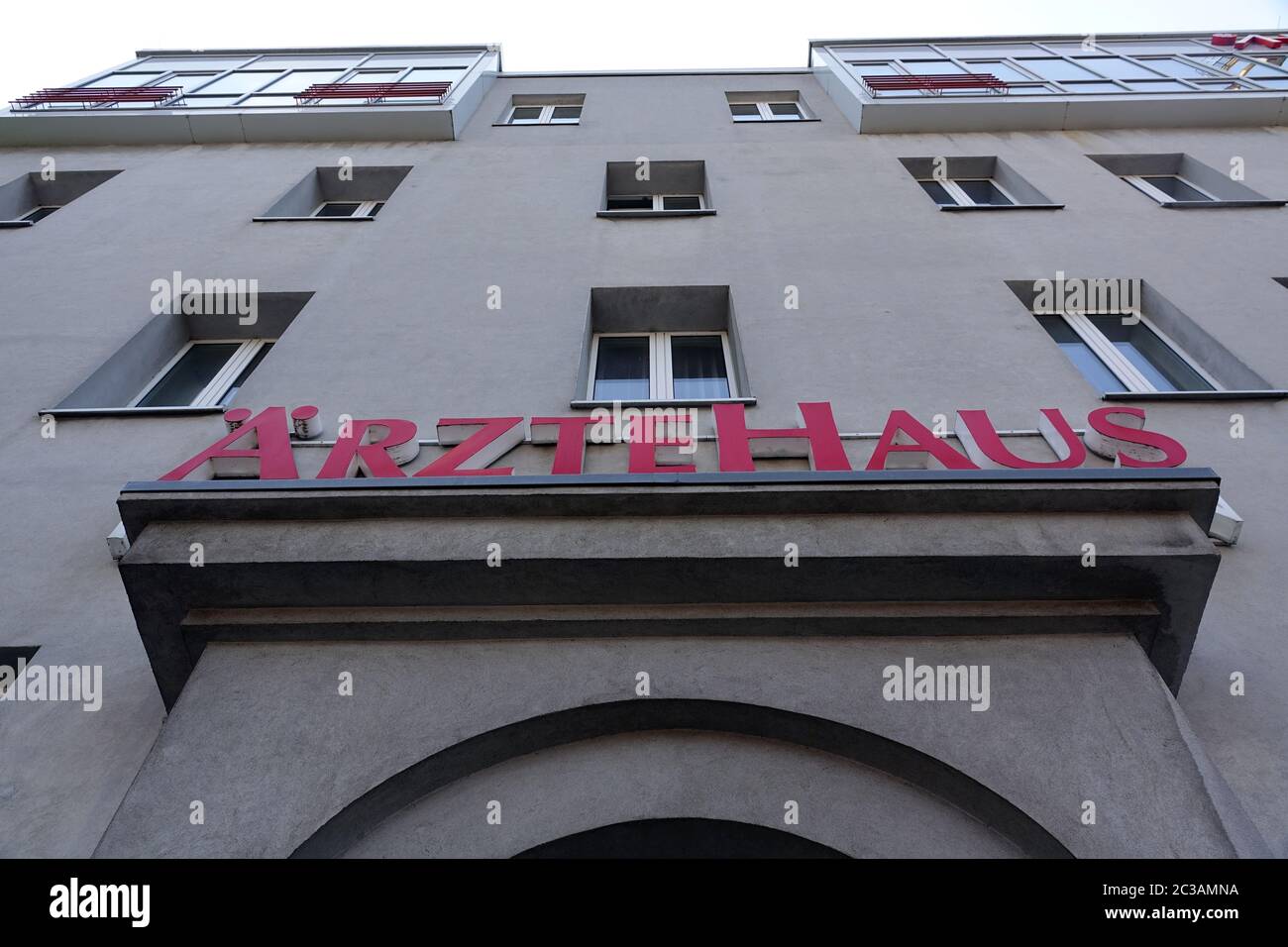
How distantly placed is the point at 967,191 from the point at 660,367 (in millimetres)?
7505

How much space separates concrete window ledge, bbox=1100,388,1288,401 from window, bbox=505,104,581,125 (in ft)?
41.9

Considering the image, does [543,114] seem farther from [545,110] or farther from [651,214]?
[651,214]

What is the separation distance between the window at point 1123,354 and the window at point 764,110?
9.32m

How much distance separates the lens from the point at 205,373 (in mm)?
8961

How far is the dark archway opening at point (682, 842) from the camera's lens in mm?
4340

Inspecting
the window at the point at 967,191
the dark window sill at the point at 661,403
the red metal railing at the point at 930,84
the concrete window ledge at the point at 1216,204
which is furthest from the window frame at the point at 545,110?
the dark window sill at the point at 661,403

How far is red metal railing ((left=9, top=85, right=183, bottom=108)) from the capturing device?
14062 millimetres

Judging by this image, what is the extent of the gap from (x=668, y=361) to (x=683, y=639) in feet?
15.4

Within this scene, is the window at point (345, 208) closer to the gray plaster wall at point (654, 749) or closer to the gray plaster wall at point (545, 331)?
the gray plaster wall at point (545, 331)

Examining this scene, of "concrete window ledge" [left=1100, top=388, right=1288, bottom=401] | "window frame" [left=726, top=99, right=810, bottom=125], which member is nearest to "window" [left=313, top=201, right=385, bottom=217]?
"window frame" [left=726, top=99, right=810, bottom=125]

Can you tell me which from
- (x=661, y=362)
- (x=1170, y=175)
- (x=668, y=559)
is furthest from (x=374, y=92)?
(x=1170, y=175)

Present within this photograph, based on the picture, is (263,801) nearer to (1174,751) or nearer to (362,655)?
(362,655)

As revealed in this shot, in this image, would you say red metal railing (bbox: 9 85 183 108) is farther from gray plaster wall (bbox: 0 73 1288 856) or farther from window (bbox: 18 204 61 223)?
window (bbox: 18 204 61 223)
